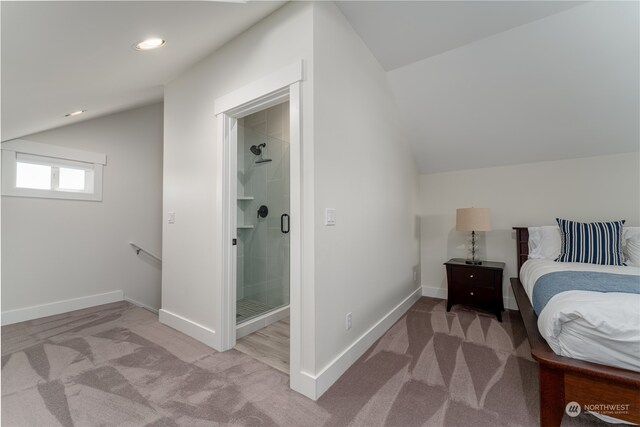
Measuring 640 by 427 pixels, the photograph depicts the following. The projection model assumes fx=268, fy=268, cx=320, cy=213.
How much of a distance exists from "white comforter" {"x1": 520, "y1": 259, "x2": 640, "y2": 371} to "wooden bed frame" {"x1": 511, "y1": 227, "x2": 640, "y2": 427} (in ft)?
0.15

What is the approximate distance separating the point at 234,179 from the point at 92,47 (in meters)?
1.17

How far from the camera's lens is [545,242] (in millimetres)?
2959

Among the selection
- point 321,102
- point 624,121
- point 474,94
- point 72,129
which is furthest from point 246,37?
point 624,121

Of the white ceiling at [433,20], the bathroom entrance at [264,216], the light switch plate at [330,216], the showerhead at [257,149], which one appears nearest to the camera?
the light switch plate at [330,216]

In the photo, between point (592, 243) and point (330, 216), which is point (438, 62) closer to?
point (330, 216)

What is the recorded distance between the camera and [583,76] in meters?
2.35

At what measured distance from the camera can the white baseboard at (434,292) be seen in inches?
145

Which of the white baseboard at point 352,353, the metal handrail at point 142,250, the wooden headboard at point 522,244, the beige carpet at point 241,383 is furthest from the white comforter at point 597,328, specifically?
the metal handrail at point 142,250

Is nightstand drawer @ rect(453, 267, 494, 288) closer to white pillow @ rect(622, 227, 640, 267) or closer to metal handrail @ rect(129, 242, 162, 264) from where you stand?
white pillow @ rect(622, 227, 640, 267)

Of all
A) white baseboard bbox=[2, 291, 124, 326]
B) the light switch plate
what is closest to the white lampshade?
the light switch plate

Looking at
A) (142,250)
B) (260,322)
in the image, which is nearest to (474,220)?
(260,322)

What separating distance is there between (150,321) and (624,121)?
5153 mm

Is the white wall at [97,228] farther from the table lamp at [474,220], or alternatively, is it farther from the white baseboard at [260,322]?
the table lamp at [474,220]

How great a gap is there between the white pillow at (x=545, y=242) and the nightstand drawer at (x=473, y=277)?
0.56 metres
